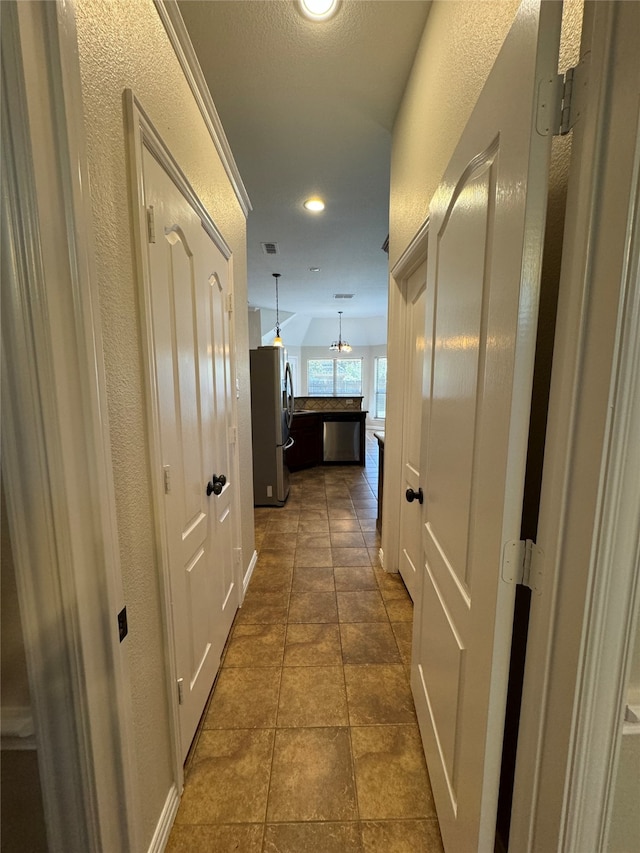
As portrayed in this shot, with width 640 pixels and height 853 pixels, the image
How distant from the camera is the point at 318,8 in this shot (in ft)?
4.89

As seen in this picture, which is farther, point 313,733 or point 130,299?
point 313,733

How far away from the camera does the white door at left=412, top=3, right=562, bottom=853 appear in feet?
2.03

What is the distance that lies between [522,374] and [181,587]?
1243mm

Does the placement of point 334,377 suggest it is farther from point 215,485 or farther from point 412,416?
point 215,485

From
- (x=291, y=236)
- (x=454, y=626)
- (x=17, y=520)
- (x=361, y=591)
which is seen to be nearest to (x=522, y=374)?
(x=454, y=626)

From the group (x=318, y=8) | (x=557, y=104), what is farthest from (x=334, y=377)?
(x=557, y=104)

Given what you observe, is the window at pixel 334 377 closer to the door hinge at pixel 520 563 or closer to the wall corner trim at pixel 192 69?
the wall corner trim at pixel 192 69

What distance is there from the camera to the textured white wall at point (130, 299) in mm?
A: 785

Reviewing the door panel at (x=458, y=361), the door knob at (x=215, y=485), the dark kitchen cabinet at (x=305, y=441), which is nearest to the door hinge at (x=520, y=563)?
the door panel at (x=458, y=361)

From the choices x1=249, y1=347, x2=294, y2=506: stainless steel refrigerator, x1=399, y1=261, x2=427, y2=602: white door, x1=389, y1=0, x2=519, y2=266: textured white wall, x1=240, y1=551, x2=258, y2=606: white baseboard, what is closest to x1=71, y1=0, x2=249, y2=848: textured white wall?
x1=389, y1=0, x2=519, y2=266: textured white wall

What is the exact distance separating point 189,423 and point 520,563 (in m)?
1.13

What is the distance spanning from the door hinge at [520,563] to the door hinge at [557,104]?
732mm


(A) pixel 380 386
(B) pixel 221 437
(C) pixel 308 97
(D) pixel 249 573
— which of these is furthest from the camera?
(A) pixel 380 386

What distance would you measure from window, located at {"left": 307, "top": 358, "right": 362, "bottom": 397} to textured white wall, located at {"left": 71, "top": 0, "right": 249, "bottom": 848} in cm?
893
